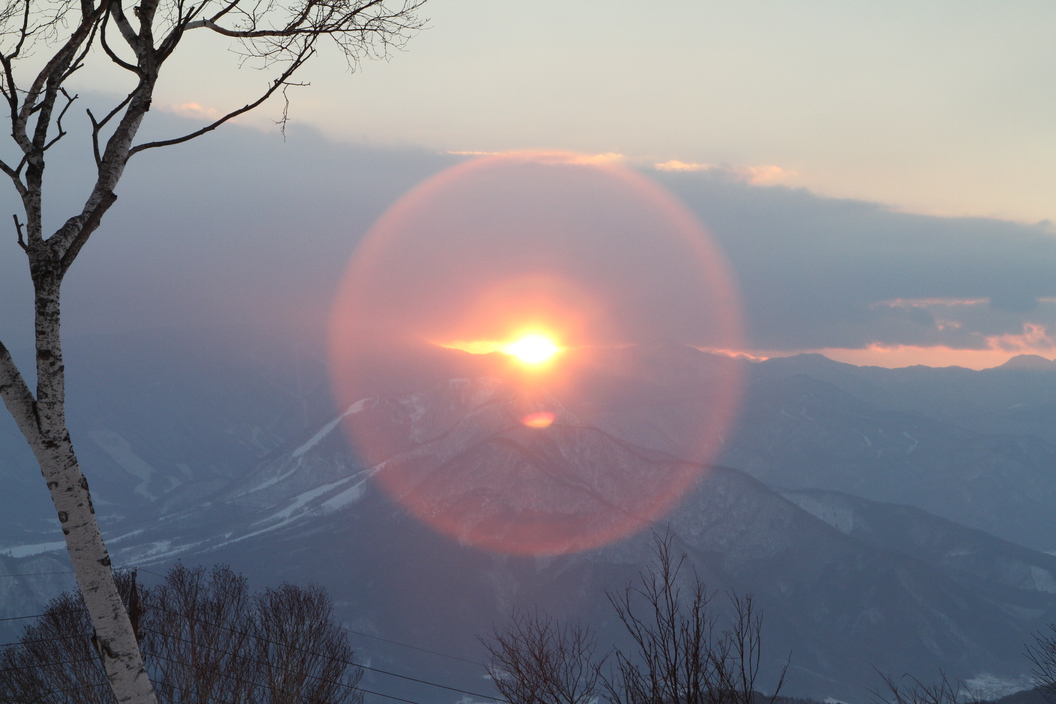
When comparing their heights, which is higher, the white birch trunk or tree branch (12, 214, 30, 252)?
tree branch (12, 214, 30, 252)

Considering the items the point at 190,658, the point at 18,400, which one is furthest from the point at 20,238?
the point at 190,658

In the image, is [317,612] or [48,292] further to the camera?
[317,612]

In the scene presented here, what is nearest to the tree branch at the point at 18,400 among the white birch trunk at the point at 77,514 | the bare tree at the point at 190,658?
the white birch trunk at the point at 77,514

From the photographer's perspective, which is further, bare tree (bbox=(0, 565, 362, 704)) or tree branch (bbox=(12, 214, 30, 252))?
bare tree (bbox=(0, 565, 362, 704))

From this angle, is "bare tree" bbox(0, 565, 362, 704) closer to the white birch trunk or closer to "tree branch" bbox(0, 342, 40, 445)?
the white birch trunk

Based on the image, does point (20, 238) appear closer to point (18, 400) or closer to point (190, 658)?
point (18, 400)

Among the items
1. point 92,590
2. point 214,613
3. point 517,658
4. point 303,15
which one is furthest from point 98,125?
point 214,613

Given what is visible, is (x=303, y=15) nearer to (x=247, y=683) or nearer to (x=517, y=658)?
(x=517, y=658)

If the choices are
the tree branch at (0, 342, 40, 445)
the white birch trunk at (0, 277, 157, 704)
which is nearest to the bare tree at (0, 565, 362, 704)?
the white birch trunk at (0, 277, 157, 704)

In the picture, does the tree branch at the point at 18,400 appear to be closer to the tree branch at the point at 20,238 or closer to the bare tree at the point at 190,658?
the tree branch at the point at 20,238
